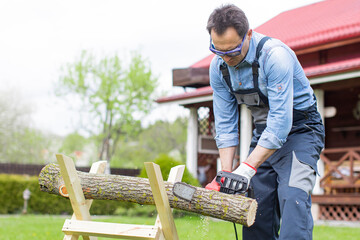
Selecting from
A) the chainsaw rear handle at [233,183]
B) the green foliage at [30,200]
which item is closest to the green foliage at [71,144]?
the green foliage at [30,200]

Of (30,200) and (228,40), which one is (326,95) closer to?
(30,200)

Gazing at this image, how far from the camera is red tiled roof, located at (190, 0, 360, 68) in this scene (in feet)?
38.1

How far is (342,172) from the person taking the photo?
1130 centimetres

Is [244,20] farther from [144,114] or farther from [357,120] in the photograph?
[144,114]

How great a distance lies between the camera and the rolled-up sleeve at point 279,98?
10.4ft

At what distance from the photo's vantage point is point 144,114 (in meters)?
29.5

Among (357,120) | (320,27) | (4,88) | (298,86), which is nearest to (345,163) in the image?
(357,120)

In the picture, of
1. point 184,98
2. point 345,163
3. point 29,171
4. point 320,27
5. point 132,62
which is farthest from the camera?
point 132,62

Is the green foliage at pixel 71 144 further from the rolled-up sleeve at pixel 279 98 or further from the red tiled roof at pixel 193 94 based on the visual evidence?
the rolled-up sleeve at pixel 279 98

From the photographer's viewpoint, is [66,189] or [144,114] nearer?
[66,189]

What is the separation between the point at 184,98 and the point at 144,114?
16.3 m

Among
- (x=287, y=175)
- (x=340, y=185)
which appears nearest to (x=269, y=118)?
(x=287, y=175)

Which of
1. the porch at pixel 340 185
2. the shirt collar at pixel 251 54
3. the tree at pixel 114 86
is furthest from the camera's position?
the tree at pixel 114 86

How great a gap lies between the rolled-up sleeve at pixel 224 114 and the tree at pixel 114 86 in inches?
977
